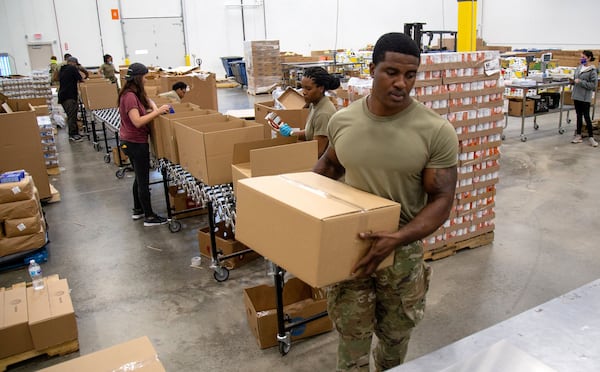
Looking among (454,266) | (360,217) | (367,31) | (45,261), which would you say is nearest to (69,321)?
(45,261)

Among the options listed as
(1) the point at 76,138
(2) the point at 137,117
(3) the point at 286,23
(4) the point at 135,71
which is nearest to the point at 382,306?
(2) the point at 137,117

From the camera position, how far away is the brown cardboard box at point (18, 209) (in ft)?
13.8

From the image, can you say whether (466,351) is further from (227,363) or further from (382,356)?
(227,363)

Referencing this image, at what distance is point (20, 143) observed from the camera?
557 cm

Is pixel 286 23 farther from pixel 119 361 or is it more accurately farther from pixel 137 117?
pixel 119 361

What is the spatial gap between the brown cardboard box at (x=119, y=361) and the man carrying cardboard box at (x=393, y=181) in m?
0.88

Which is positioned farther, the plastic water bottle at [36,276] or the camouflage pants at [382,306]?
the plastic water bottle at [36,276]

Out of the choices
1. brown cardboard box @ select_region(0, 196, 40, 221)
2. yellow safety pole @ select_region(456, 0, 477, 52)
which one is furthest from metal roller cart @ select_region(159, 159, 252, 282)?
yellow safety pole @ select_region(456, 0, 477, 52)

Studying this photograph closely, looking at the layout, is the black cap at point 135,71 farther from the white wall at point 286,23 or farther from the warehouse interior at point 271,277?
the white wall at point 286,23

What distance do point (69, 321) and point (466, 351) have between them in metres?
2.62

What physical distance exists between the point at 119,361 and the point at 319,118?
215 centimetres

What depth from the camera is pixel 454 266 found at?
415 centimetres

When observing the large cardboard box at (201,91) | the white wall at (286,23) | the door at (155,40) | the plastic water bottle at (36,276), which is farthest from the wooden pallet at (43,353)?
the door at (155,40)

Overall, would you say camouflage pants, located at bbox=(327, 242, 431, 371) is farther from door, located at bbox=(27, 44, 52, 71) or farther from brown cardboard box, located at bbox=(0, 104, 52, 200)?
door, located at bbox=(27, 44, 52, 71)
